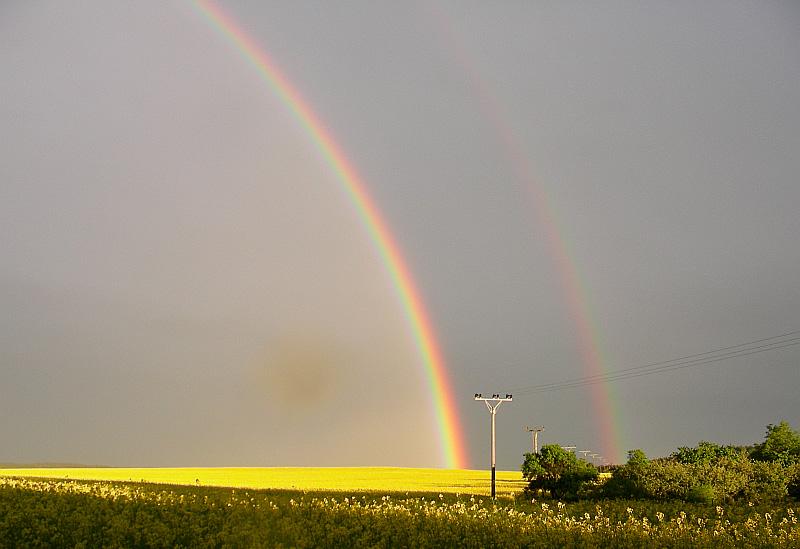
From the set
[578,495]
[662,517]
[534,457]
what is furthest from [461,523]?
[534,457]

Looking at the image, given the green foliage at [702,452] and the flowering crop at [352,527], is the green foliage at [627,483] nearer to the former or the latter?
the green foliage at [702,452]

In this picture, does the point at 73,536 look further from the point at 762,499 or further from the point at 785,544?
the point at 762,499

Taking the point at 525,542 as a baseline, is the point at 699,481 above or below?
above

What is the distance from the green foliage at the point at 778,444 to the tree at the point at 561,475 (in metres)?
19.1

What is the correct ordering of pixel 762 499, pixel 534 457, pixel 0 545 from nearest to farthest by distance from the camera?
pixel 0 545, pixel 762 499, pixel 534 457

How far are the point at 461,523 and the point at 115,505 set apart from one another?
10111 millimetres

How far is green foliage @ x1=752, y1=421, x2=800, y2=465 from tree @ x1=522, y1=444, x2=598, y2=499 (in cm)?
1913

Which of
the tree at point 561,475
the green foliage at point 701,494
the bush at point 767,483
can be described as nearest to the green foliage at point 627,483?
the green foliage at point 701,494

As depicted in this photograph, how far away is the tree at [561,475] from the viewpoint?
60969 mm

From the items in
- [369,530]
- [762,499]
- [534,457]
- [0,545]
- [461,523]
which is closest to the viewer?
[0,545]

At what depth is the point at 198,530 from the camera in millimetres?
16578

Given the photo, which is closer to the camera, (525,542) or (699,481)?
(525,542)

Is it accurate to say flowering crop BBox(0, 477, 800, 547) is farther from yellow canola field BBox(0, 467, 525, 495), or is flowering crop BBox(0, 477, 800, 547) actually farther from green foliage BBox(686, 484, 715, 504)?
yellow canola field BBox(0, 467, 525, 495)

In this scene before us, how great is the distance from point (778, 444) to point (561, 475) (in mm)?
26968
